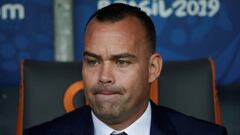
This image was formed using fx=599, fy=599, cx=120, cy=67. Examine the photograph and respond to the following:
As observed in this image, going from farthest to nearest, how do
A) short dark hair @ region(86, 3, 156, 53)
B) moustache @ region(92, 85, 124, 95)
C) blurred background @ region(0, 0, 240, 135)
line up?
blurred background @ region(0, 0, 240, 135)
short dark hair @ region(86, 3, 156, 53)
moustache @ region(92, 85, 124, 95)

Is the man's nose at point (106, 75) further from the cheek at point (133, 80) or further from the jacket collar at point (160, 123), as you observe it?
the jacket collar at point (160, 123)

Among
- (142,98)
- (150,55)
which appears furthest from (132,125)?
(150,55)

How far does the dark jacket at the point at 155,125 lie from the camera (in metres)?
1.77

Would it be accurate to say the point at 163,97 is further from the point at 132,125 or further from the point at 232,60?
the point at 232,60

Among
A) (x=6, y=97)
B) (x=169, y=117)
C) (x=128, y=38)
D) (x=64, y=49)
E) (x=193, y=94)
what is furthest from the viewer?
(x=64, y=49)

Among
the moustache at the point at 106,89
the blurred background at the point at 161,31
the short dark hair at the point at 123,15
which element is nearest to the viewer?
the moustache at the point at 106,89

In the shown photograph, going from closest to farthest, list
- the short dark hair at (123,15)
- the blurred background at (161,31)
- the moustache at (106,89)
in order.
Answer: the moustache at (106,89)
the short dark hair at (123,15)
the blurred background at (161,31)

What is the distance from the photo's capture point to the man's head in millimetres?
1611

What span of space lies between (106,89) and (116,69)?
0.08 metres

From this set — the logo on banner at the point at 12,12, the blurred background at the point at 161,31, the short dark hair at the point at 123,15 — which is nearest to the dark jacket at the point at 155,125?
the short dark hair at the point at 123,15

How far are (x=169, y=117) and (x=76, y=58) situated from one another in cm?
110

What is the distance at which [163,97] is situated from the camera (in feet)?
6.57

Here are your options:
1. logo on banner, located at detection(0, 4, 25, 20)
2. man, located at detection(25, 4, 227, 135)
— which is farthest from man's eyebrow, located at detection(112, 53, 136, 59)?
logo on banner, located at detection(0, 4, 25, 20)

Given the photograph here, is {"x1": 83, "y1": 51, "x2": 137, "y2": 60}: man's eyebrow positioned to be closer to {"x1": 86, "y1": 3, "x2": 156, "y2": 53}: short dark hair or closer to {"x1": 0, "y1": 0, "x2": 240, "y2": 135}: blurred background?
{"x1": 86, "y1": 3, "x2": 156, "y2": 53}: short dark hair
